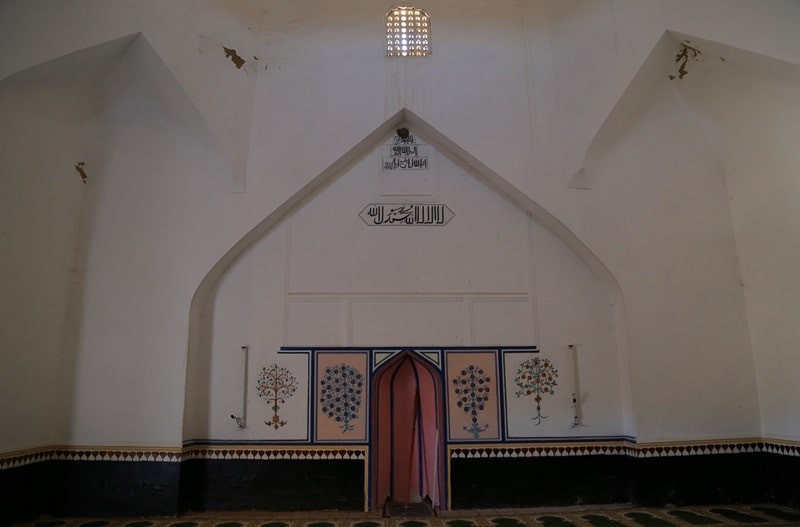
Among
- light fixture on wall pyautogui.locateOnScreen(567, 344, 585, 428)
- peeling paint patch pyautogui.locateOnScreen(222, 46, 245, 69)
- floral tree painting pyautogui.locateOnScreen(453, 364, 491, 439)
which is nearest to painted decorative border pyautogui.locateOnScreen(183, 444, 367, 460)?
floral tree painting pyautogui.locateOnScreen(453, 364, 491, 439)

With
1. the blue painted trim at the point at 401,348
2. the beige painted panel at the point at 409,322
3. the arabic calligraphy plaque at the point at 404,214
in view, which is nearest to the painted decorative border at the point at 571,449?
the blue painted trim at the point at 401,348

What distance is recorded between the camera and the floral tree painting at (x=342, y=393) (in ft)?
17.5

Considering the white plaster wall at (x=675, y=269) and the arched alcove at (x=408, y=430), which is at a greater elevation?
the white plaster wall at (x=675, y=269)

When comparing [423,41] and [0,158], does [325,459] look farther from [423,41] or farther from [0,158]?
[423,41]

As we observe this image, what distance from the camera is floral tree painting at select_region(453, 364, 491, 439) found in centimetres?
538

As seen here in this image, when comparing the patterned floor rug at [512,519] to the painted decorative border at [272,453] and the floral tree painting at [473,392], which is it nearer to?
the painted decorative border at [272,453]

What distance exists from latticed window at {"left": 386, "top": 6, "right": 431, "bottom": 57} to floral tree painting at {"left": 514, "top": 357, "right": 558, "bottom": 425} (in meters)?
3.30

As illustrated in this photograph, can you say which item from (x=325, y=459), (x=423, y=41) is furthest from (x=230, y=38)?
(x=325, y=459)

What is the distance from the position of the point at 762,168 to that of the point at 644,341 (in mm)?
2047

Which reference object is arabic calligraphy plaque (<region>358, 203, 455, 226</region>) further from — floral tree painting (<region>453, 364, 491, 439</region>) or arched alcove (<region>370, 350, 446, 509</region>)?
floral tree painting (<region>453, 364, 491, 439</region>)

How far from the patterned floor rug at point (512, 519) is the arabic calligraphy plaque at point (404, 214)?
2.79 metres

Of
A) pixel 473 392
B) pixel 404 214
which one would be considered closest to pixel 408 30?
pixel 404 214

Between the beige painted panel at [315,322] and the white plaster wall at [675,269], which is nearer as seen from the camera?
the white plaster wall at [675,269]

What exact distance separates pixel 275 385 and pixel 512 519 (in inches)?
97.4
